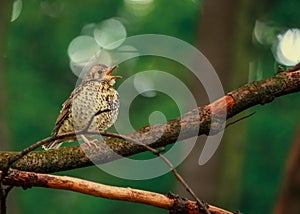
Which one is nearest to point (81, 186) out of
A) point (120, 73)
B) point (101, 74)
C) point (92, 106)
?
point (92, 106)

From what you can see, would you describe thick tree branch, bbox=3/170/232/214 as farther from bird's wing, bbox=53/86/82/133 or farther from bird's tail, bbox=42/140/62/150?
bird's wing, bbox=53/86/82/133

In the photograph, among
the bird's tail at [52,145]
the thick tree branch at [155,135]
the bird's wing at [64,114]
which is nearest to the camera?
the thick tree branch at [155,135]

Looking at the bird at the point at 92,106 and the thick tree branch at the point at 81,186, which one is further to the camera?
the bird at the point at 92,106

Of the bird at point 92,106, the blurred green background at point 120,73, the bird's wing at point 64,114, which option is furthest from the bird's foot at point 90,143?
the blurred green background at point 120,73

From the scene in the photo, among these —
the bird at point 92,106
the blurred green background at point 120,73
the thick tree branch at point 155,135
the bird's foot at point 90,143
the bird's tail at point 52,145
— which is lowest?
the thick tree branch at point 155,135

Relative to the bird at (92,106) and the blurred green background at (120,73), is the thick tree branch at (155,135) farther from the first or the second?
the blurred green background at (120,73)

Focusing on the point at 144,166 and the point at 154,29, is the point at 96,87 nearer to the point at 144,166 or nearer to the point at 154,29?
the point at 144,166

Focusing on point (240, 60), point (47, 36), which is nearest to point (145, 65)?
Result: point (47, 36)

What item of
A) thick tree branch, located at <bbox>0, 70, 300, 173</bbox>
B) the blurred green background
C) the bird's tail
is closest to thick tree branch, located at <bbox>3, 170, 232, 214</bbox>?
thick tree branch, located at <bbox>0, 70, 300, 173</bbox>
